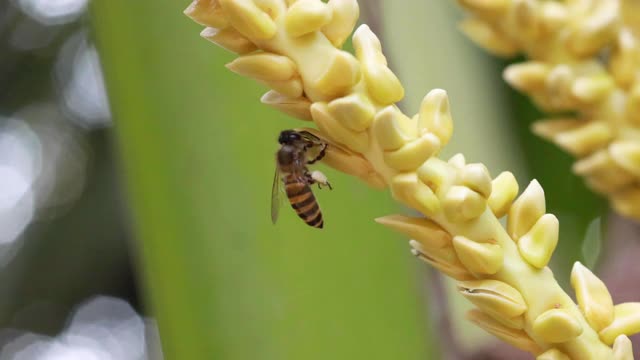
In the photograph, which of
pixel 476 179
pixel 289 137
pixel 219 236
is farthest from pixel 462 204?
pixel 219 236

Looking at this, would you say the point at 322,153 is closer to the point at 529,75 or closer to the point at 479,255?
the point at 479,255

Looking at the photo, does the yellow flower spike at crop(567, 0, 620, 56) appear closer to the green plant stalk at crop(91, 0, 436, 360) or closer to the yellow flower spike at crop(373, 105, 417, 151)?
the green plant stalk at crop(91, 0, 436, 360)

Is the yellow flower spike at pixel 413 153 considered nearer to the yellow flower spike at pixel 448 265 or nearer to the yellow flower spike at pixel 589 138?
the yellow flower spike at pixel 448 265

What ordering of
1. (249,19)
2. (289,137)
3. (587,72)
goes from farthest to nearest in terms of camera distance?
(587,72)
(289,137)
(249,19)

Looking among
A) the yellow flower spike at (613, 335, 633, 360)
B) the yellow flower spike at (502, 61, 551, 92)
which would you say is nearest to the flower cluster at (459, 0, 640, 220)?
the yellow flower spike at (502, 61, 551, 92)

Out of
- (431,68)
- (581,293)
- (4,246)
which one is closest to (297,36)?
(581,293)

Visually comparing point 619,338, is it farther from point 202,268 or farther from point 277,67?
point 202,268
